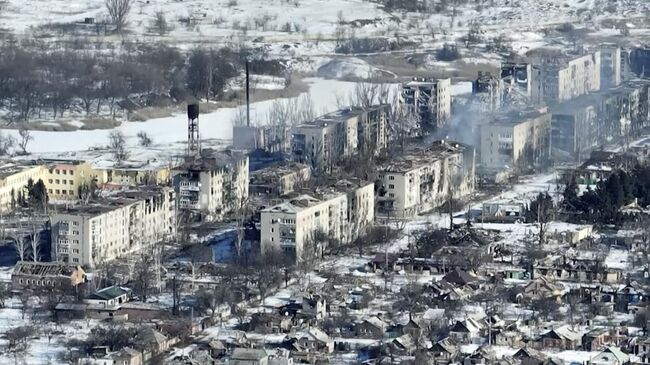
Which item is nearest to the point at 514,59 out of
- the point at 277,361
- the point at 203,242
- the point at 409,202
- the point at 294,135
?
the point at 294,135

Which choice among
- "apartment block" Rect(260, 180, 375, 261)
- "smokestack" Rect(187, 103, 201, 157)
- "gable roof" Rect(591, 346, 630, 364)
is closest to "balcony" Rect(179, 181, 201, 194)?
"apartment block" Rect(260, 180, 375, 261)

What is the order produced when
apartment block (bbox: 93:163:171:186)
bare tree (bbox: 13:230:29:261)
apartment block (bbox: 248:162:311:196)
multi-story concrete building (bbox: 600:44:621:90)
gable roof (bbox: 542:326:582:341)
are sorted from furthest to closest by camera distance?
multi-story concrete building (bbox: 600:44:621:90), apartment block (bbox: 93:163:171:186), apartment block (bbox: 248:162:311:196), bare tree (bbox: 13:230:29:261), gable roof (bbox: 542:326:582:341)

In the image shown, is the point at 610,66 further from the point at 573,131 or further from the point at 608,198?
the point at 608,198

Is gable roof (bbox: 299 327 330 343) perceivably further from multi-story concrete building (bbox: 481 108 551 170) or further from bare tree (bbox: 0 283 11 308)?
multi-story concrete building (bbox: 481 108 551 170)

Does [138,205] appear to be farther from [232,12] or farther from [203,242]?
[232,12]

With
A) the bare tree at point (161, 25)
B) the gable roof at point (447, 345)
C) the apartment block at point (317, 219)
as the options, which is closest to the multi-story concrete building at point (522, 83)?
the apartment block at point (317, 219)

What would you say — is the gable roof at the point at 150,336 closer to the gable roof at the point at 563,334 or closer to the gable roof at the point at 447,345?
the gable roof at the point at 447,345
